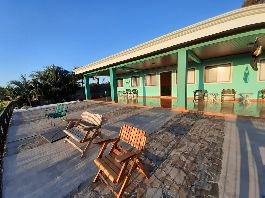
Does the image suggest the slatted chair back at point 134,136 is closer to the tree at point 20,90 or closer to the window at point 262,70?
the window at point 262,70

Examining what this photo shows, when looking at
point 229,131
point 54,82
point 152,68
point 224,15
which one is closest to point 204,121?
point 229,131

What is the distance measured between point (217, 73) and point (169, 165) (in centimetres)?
977

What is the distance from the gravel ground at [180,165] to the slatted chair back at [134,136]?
558mm

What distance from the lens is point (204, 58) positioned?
1075 cm

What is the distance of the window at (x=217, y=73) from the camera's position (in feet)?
33.3

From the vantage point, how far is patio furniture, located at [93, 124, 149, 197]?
2.13 meters

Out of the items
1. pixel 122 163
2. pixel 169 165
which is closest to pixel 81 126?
pixel 122 163

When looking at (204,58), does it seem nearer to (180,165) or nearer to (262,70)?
(262,70)

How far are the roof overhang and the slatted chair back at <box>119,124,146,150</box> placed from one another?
202 inches

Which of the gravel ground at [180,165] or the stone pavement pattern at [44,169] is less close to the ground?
the gravel ground at [180,165]

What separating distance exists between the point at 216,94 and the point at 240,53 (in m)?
2.95

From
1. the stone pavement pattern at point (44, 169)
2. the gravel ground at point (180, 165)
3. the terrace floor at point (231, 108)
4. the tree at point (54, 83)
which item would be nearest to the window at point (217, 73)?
the terrace floor at point (231, 108)

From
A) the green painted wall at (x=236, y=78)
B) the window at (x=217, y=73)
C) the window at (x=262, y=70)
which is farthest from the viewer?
the window at (x=217, y=73)

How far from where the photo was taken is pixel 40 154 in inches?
146
